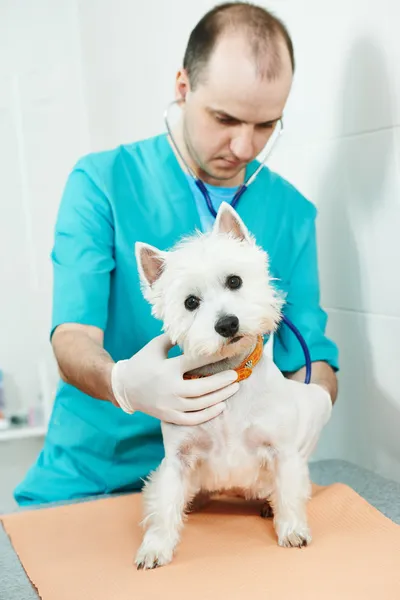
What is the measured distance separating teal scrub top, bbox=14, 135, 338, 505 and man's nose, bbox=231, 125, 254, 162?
0.54ft

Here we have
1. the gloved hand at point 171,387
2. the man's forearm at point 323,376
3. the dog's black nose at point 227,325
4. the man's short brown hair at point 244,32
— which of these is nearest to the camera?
the dog's black nose at point 227,325

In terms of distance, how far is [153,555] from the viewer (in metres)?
1.05

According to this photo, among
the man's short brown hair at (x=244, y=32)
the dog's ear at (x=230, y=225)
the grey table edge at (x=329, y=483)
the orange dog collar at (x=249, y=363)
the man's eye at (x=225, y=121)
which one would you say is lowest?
the grey table edge at (x=329, y=483)

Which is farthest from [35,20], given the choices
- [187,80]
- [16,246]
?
[187,80]

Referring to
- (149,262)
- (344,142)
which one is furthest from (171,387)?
(344,142)

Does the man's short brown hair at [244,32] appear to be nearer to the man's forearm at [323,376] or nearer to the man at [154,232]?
the man at [154,232]

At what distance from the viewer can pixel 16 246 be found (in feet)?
10.1

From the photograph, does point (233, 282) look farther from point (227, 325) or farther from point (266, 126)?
point (266, 126)

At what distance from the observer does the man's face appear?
129cm

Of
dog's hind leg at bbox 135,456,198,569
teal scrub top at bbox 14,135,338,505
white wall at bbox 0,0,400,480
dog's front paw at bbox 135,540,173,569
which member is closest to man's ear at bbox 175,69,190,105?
teal scrub top at bbox 14,135,338,505

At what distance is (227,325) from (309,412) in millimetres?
359

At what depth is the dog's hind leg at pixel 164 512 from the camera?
1.05 m

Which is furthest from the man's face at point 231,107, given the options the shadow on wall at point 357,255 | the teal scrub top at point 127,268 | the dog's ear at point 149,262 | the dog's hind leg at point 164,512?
the dog's hind leg at point 164,512

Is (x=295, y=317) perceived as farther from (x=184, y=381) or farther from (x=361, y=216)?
(x=184, y=381)
